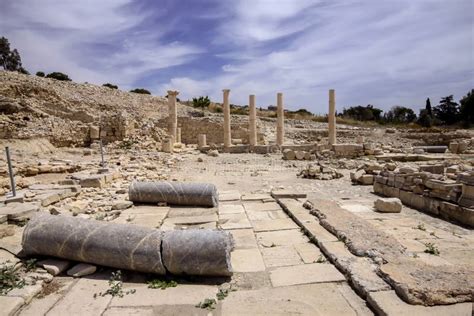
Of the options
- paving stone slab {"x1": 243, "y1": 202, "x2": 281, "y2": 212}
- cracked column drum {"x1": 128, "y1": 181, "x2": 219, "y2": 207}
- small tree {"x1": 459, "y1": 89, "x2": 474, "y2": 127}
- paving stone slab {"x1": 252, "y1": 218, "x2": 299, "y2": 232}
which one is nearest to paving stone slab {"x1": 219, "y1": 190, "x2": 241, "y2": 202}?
paving stone slab {"x1": 243, "y1": 202, "x2": 281, "y2": 212}

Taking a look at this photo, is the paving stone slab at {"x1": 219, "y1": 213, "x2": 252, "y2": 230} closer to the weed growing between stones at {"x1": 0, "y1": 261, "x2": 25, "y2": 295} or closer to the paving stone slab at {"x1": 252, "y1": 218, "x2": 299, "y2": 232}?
the paving stone slab at {"x1": 252, "y1": 218, "x2": 299, "y2": 232}

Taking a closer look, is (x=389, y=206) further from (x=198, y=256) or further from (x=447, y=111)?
(x=447, y=111)

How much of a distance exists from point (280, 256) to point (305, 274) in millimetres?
664

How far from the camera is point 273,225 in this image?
6203mm

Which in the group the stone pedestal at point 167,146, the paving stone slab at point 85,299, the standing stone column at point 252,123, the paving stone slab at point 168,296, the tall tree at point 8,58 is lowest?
the paving stone slab at point 168,296

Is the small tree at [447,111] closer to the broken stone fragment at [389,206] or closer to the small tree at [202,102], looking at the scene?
the small tree at [202,102]

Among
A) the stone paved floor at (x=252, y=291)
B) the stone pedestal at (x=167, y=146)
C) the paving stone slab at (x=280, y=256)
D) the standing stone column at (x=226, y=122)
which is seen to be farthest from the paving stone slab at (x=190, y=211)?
the standing stone column at (x=226, y=122)

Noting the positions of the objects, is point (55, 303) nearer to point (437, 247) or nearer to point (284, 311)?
point (284, 311)

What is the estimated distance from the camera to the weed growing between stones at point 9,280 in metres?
3.63

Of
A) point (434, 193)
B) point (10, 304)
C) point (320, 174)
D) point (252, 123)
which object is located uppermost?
point (252, 123)

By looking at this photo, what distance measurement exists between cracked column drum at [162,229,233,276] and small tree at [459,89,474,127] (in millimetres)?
47792

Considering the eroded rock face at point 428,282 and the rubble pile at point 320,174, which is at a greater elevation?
the rubble pile at point 320,174

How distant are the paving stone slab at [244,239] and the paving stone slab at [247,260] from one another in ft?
0.63

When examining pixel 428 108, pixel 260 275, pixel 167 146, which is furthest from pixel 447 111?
pixel 260 275
